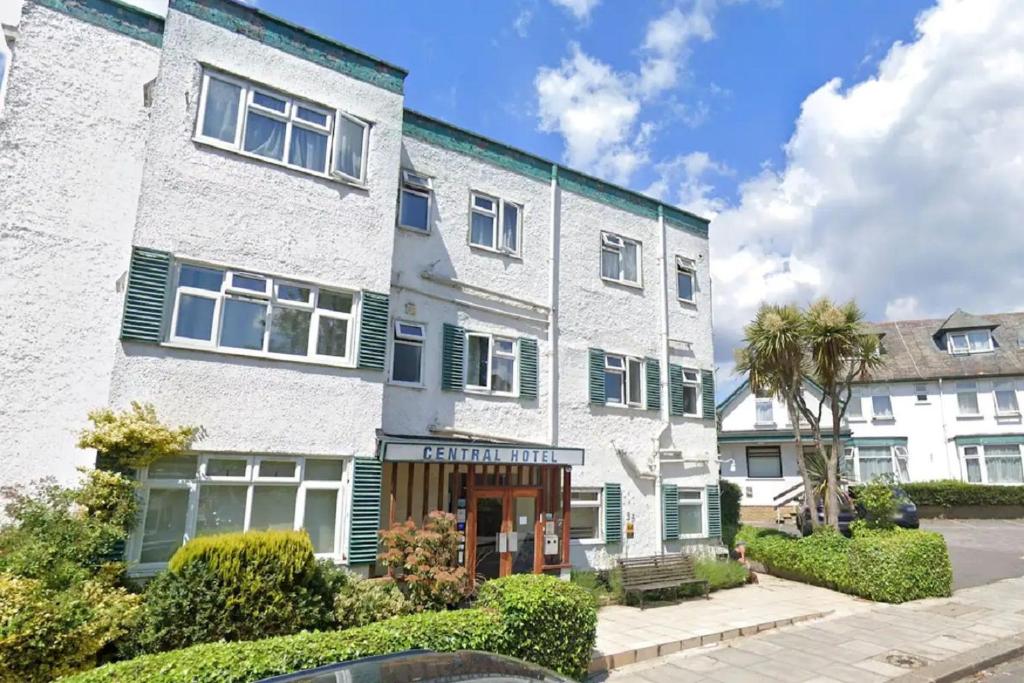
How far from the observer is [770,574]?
1594 centimetres

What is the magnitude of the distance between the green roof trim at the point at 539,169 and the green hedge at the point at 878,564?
914 centimetres

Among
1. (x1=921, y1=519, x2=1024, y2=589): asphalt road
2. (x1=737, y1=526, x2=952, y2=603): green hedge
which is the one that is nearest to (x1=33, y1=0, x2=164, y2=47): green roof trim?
(x1=921, y1=519, x2=1024, y2=589): asphalt road

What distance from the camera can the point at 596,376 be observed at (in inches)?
589

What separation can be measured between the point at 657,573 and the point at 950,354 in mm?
30977

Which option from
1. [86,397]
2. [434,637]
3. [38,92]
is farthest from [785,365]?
[38,92]

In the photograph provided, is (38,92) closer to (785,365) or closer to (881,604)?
(785,365)

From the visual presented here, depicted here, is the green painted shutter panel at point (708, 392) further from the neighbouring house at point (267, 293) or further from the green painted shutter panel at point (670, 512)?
the neighbouring house at point (267, 293)

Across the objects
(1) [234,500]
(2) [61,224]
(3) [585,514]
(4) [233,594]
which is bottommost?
(4) [233,594]

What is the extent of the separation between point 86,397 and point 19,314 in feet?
4.68

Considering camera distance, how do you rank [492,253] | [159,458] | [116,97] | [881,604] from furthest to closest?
1. [492,253]
2. [881,604]
3. [116,97]
4. [159,458]

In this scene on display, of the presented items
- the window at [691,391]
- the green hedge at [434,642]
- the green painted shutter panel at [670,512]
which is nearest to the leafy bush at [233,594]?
the green hedge at [434,642]

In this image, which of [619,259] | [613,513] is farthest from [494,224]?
[613,513]

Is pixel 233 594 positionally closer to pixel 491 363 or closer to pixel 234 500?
pixel 234 500

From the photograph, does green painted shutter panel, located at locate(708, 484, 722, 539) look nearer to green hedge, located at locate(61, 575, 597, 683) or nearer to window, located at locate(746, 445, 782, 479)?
green hedge, located at locate(61, 575, 597, 683)
